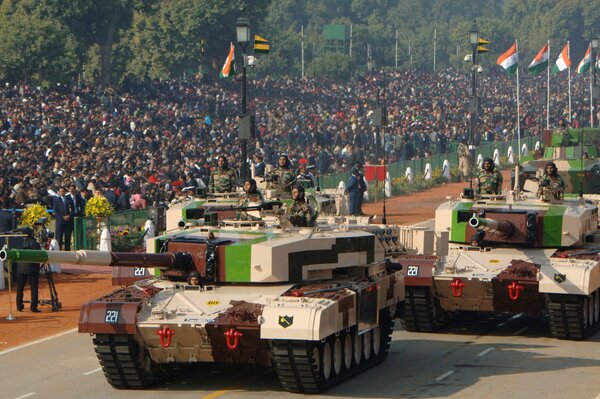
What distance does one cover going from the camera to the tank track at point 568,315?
2572 cm

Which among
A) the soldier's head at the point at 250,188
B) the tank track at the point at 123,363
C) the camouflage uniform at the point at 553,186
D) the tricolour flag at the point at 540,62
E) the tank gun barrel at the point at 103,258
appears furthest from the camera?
the tricolour flag at the point at 540,62

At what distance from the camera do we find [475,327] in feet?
91.7

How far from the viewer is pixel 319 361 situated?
21.2 meters

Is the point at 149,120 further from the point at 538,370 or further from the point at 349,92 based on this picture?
the point at 538,370

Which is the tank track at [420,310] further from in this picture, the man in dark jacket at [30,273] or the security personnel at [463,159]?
the security personnel at [463,159]

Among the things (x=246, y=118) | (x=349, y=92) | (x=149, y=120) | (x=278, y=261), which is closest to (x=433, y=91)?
(x=349, y=92)

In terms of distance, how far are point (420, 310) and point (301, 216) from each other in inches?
154

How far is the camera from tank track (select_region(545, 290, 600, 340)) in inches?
1013

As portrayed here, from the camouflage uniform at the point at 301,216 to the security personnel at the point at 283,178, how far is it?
9.34m

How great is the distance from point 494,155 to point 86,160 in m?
23.1

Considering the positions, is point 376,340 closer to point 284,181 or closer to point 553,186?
point 553,186

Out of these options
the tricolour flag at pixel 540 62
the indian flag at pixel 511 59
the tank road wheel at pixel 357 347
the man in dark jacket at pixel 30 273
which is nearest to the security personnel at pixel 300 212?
the tank road wheel at pixel 357 347

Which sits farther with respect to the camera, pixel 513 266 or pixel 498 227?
pixel 498 227

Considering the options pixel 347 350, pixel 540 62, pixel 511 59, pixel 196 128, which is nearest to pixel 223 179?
pixel 347 350
